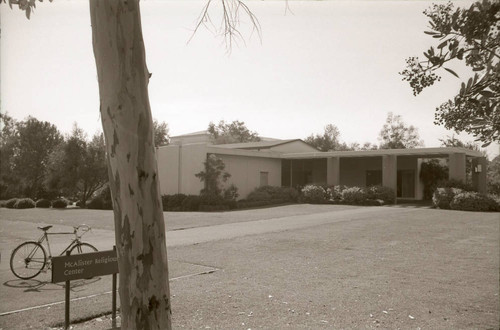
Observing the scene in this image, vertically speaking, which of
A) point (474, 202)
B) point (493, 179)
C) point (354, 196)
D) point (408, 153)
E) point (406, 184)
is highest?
point (408, 153)

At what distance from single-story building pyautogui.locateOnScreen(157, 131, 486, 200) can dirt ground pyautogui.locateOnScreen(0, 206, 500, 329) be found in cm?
1520

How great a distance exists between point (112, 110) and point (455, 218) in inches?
776

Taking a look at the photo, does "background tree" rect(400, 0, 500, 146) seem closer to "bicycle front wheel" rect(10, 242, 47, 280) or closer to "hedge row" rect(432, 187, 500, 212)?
"bicycle front wheel" rect(10, 242, 47, 280)

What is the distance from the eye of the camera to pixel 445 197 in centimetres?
2481

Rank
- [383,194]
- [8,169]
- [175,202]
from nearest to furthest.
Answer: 1. [175,202]
2. [383,194]
3. [8,169]

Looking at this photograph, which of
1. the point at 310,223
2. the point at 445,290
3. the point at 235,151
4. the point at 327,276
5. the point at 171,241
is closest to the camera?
the point at 445,290

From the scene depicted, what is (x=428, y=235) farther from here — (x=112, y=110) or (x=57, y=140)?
(x=57, y=140)

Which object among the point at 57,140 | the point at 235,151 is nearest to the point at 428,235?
the point at 235,151

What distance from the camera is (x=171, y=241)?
13.3 meters

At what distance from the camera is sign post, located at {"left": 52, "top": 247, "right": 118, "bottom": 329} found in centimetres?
570

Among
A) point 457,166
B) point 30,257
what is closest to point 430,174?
point 457,166

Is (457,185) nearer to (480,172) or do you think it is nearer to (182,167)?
(480,172)

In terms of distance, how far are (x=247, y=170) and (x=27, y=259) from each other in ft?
77.3

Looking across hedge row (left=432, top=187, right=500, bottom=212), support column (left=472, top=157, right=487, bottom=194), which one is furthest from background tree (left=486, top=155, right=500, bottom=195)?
hedge row (left=432, top=187, right=500, bottom=212)
